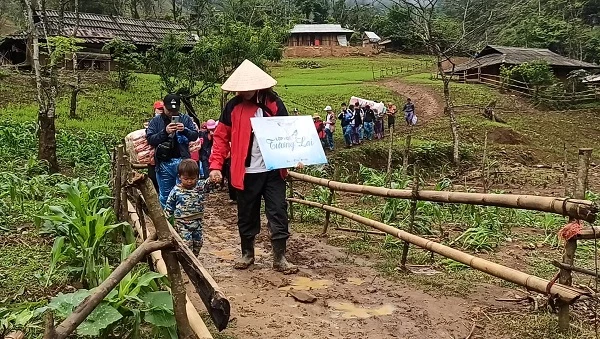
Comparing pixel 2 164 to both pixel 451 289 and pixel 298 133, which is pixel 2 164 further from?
pixel 451 289

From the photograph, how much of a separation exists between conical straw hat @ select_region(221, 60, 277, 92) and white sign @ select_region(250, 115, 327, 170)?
27 centimetres

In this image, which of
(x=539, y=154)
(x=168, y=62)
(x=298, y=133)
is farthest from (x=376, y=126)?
(x=298, y=133)

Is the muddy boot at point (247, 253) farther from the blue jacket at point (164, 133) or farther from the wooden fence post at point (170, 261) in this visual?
the wooden fence post at point (170, 261)

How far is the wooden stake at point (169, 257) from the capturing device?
→ 2.65m

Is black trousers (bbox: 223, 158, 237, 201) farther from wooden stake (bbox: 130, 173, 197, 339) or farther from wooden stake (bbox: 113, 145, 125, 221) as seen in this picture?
wooden stake (bbox: 130, 173, 197, 339)

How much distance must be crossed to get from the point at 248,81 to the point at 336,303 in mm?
1882

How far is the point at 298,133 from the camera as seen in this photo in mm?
5066

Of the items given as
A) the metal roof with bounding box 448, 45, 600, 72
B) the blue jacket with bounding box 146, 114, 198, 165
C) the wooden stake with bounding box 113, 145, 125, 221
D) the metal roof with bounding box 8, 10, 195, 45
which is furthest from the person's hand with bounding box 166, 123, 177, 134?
the metal roof with bounding box 448, 45, 600, 72

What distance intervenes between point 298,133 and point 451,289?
70.2 inches

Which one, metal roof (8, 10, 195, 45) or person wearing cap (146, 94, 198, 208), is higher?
metal roof (8, 10, 195, 45)

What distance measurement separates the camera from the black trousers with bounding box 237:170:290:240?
484 cm

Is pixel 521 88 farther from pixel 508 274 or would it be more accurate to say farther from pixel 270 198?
pixel 508 274

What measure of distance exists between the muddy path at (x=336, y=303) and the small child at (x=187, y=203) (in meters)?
0.45

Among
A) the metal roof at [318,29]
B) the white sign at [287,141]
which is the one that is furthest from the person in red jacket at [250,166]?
the metal roof at [318,29]
